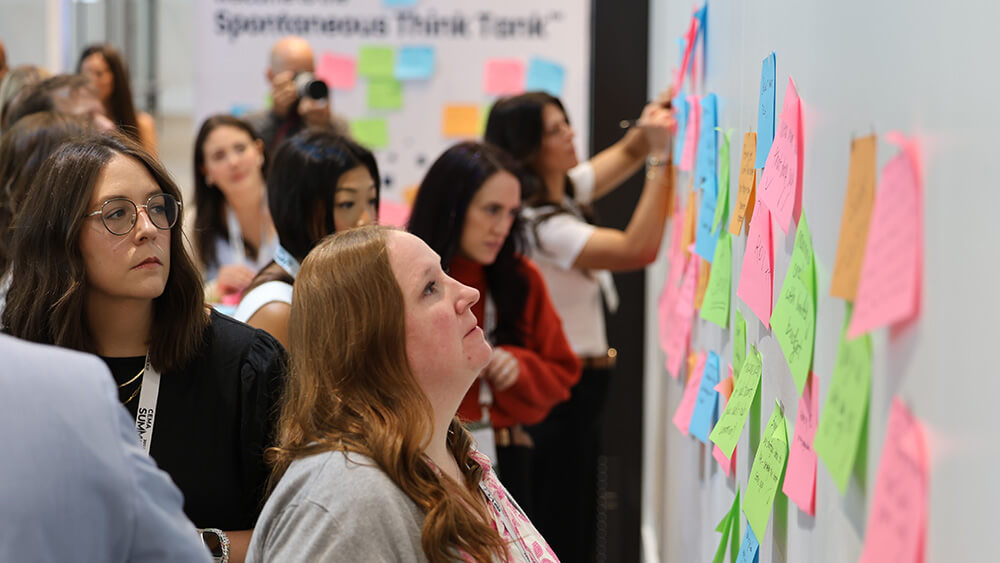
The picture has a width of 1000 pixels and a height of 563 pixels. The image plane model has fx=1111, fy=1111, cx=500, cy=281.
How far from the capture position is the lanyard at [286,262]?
2.09 meters

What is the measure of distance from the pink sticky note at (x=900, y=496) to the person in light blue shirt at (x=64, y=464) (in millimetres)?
549

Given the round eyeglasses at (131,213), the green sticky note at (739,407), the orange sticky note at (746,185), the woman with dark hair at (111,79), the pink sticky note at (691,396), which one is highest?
the woman with dark hair at (111,79)

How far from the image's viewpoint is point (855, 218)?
881 millimetres

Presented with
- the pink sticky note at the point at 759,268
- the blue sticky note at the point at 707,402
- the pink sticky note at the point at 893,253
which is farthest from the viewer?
the blue sticky note at the point at 707,402

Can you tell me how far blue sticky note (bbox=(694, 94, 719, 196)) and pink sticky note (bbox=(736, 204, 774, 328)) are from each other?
0.47 m

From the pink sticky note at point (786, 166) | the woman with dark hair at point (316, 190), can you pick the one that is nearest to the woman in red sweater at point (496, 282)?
the woman with dark hair at point (316, 190)

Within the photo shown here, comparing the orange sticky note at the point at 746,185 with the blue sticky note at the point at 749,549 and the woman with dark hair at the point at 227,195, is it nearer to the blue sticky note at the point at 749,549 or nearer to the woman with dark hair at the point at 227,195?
the blue sticky note at the point at 749,549

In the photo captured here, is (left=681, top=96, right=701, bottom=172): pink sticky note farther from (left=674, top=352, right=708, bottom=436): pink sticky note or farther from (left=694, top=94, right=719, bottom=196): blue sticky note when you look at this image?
(left=674, top=352, right=708, bottom=436): pink sticky note

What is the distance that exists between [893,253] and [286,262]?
1.49m

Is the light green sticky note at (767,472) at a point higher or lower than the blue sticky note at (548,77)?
lower

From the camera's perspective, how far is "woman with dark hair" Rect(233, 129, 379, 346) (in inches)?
86.7

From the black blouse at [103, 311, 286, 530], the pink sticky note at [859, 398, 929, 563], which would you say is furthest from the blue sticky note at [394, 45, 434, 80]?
the pink sticky note at [859, 398, 929, 563]

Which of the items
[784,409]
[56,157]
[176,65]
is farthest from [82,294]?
[176,65]

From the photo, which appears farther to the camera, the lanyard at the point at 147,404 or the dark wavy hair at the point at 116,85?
the dark wavy hair at the point at 116,85
